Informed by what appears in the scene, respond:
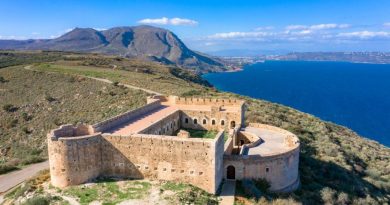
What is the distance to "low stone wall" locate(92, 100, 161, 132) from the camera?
2928cm

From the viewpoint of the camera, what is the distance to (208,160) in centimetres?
2511

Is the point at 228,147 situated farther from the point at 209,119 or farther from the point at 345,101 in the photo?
the point at 345,101

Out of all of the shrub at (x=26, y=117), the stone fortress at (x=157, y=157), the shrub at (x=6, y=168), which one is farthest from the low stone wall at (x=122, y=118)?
the shrub at (x=26, y=117)

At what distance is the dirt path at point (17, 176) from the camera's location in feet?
100

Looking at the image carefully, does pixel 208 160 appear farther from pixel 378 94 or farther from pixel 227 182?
pixel 378 94

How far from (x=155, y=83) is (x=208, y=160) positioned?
155 feet

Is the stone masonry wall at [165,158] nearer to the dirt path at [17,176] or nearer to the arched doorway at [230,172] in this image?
the arched doorway at [230,172]

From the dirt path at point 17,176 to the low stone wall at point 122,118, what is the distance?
8286mm

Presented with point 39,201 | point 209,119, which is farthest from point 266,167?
Result: point 39,201

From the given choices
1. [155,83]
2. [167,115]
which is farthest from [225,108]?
[155,83]

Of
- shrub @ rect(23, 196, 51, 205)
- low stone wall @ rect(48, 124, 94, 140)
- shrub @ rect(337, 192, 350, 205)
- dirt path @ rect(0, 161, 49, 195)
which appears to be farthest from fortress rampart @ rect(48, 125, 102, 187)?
shrub @ rect(337, 192, 350, 205)

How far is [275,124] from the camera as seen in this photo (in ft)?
151

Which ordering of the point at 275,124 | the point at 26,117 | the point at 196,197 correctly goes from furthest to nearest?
the point at 26,117
the point at 275,124
the point at 196,197

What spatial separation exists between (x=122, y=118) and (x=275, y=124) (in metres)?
20.4
